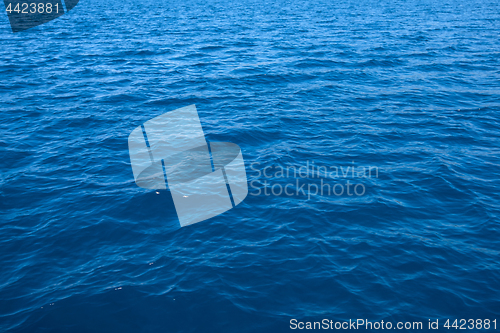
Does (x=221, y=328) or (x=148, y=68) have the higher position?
(x=148, y=68)

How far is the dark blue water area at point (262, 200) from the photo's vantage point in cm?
1038

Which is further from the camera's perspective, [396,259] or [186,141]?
[186,141]

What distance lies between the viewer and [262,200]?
49.7ft

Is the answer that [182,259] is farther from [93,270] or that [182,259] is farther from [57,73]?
[57,73]

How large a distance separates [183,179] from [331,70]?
63.4 ft

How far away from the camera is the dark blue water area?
34.1ft

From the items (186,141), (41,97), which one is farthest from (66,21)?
(186,141)

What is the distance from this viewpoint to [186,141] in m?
19.9

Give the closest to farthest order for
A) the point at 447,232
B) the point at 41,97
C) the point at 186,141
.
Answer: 1. the point at 447,232
2. the point at 186,141
3. the point at 41,97

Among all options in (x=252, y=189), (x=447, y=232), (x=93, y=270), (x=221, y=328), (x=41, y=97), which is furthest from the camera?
(x=41, y=97)

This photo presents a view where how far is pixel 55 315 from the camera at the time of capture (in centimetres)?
998

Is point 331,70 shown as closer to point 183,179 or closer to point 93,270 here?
point 183,179

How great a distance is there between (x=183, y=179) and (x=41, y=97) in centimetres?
1505

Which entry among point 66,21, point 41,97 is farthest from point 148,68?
point 66,21
